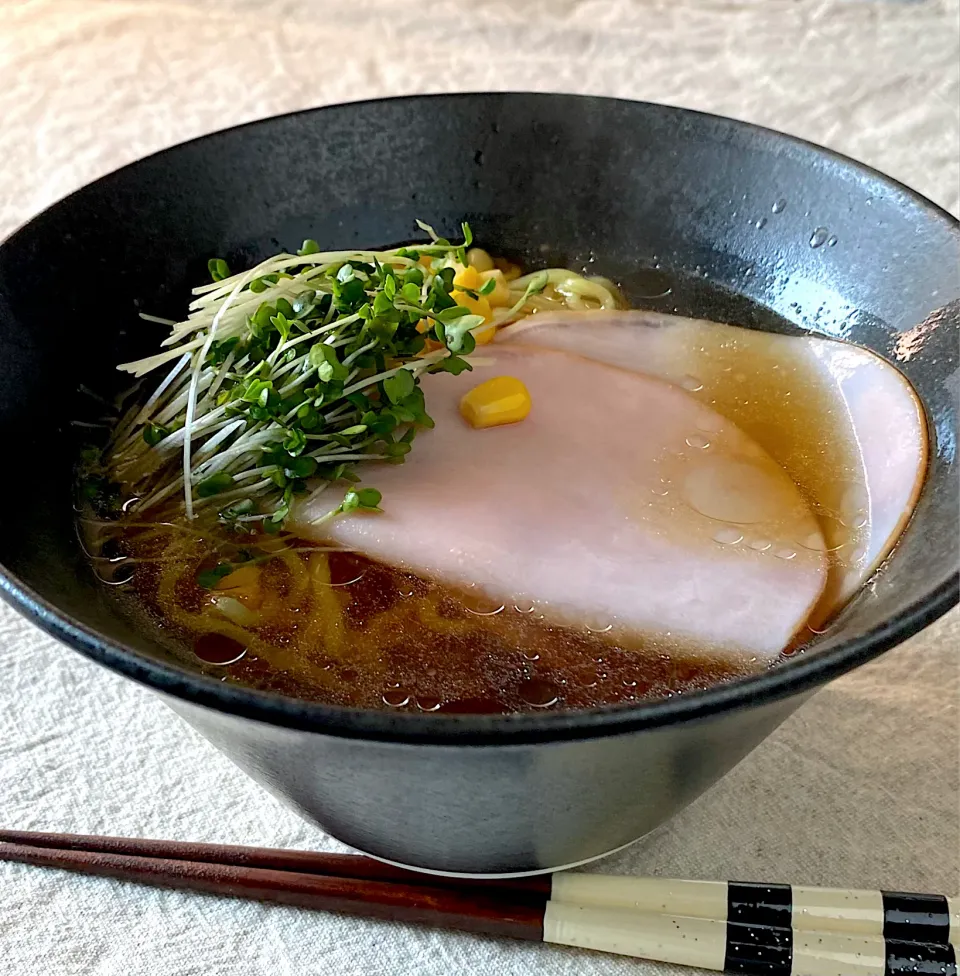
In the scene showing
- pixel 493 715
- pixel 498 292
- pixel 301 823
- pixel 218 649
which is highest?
pixel 493 715

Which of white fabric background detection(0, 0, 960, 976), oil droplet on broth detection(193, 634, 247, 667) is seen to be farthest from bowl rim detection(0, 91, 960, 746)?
white fabric background detection(0, 0, 960, 976)

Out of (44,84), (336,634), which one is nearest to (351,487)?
(336,634)

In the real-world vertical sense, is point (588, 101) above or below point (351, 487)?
above

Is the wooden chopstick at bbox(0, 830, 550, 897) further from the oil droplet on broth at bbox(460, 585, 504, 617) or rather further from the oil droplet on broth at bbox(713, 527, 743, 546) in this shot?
the oil droplet on broth at bbox(713, 527, 743, 546)

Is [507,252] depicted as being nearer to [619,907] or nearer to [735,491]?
[735,491]

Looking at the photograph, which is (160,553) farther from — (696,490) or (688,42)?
(688,42)

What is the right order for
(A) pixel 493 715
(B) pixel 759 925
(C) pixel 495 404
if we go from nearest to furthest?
(A) pixel 493 715 → (B) pixel 759 925 → (C) pixel 495 404

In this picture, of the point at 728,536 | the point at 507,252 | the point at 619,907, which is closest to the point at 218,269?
the point at 507,252

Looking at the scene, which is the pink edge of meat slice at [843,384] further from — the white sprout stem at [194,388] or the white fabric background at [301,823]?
the white sprout stem at [194,388]
